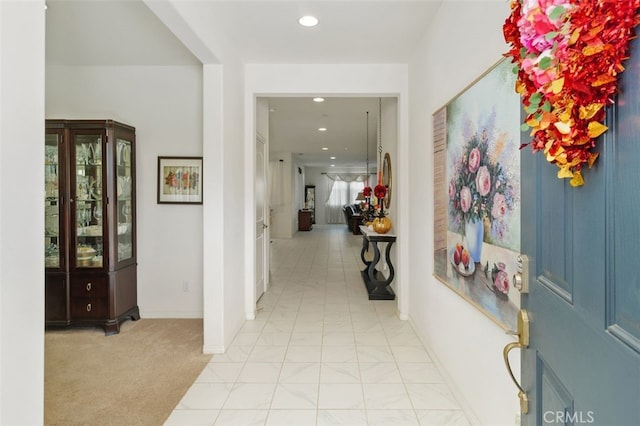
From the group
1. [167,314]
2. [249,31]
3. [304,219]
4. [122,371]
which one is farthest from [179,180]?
[304,219]

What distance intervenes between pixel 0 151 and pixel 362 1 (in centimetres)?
239

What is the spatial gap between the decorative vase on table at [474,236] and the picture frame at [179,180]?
Result: 2752 millimetres

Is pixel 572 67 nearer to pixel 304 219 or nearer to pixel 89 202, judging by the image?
pixel 89 202

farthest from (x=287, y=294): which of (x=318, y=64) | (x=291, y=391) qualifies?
(x=318, y=64)

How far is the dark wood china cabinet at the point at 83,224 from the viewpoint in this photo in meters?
3.42

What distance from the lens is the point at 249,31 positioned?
10.1 ft

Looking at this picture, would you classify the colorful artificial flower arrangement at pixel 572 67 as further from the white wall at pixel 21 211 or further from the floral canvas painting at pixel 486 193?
the white wall at pixel 21 211

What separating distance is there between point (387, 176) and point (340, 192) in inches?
463

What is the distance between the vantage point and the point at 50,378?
2639 mm

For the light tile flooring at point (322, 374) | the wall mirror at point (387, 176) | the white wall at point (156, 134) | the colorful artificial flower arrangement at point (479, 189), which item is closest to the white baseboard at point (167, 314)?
the white wall at point (156, 134)

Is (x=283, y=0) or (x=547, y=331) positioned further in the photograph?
(x=283, y=0)

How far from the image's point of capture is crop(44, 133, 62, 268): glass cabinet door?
3.42 m

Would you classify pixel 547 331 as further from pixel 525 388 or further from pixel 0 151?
pixel 0 151

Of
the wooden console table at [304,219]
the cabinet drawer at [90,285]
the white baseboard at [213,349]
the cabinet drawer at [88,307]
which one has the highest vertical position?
the wooden console table at [304,219]
